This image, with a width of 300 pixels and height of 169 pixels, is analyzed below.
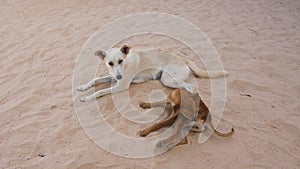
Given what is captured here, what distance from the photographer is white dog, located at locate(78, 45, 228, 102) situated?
3189mm

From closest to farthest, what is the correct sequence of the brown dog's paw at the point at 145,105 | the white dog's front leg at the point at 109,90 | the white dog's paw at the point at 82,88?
1. the brown dog's paw at the point at 145,105
2. the white dog's front leg at the point at 109,90
3. the white dog's paw at the point at 82,88

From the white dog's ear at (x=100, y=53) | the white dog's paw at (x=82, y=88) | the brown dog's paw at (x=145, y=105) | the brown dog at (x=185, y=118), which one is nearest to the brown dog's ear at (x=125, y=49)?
the white dog's ear at (x=100, y=53)

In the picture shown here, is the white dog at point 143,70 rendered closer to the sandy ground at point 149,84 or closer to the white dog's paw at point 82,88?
the white dog's paw at point 82,88

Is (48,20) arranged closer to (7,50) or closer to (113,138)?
(7,50)

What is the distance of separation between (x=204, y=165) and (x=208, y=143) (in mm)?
241

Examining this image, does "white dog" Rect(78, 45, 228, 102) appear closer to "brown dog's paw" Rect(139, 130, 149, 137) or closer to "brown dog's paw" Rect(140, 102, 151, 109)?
"brown dog's paw" Rect(140, 102, 151, 109)

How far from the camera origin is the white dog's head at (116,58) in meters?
3.16

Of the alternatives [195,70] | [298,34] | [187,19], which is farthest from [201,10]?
[195,70]

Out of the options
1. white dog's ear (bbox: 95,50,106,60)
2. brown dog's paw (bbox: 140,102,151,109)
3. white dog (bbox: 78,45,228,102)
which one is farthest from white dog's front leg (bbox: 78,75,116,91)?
brown dog's paw (bbox: 140,102,151,109)

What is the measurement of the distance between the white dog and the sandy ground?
0.40ft

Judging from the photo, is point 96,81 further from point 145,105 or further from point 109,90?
point 145,105

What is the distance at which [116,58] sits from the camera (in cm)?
315

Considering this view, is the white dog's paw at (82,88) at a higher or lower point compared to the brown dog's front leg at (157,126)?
higher

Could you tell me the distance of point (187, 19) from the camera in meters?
5.16
